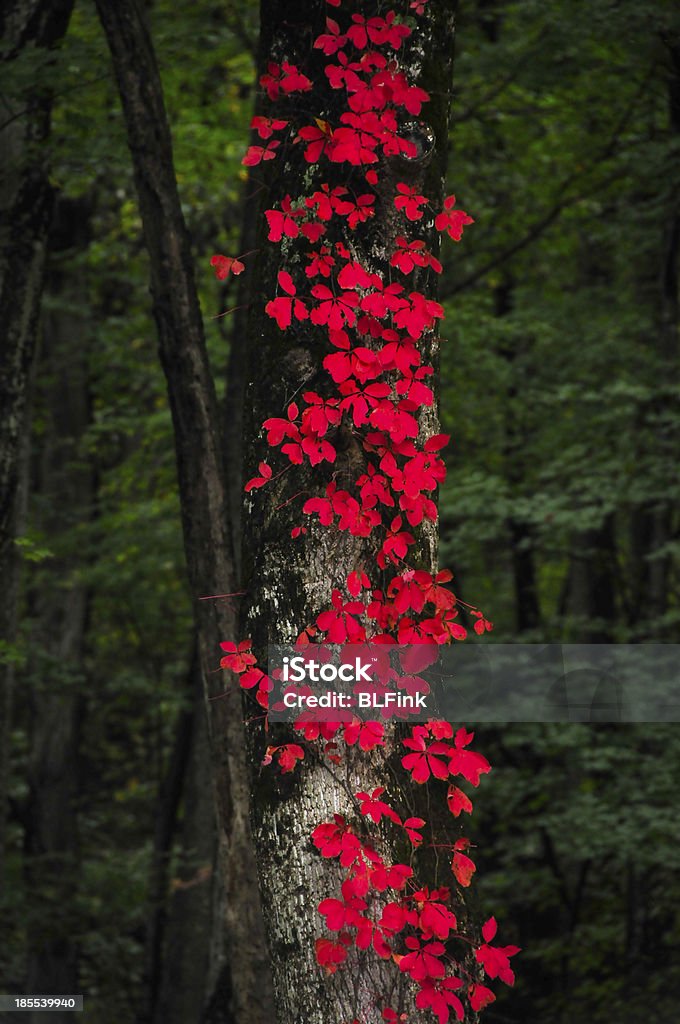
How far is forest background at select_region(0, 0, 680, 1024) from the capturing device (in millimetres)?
9242

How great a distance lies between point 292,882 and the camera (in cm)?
302

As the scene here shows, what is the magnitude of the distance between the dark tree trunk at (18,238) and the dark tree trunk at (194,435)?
1513 millimetres

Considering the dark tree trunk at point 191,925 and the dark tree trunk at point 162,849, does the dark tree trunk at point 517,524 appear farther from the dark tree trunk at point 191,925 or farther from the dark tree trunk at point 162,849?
the dark tree trunk at point 191,925

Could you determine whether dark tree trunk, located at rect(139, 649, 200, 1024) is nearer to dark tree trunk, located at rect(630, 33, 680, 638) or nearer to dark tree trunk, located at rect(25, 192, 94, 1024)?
dark tree trunk, located at rect(25, 192, 94, 1024)

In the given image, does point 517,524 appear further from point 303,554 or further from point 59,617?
point 303,554

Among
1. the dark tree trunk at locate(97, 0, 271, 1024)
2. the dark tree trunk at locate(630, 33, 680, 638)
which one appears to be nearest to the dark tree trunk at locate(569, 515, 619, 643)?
the dark tree trunk at locate(630, 33, 680, 638)

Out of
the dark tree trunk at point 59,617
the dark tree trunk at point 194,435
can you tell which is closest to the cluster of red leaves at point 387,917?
the dark tree trunk at point 194,435

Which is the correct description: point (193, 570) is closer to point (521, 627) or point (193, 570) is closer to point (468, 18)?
point (468, 18)

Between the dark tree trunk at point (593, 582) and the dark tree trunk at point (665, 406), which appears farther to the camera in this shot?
the dark tree trunk at point (593, 582)

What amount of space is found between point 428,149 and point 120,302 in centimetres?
1159

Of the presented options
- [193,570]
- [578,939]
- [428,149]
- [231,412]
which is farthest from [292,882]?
[578,939]

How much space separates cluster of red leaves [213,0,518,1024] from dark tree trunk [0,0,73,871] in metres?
3.15

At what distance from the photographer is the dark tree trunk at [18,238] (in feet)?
19.9

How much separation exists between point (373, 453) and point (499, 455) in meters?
9.72
